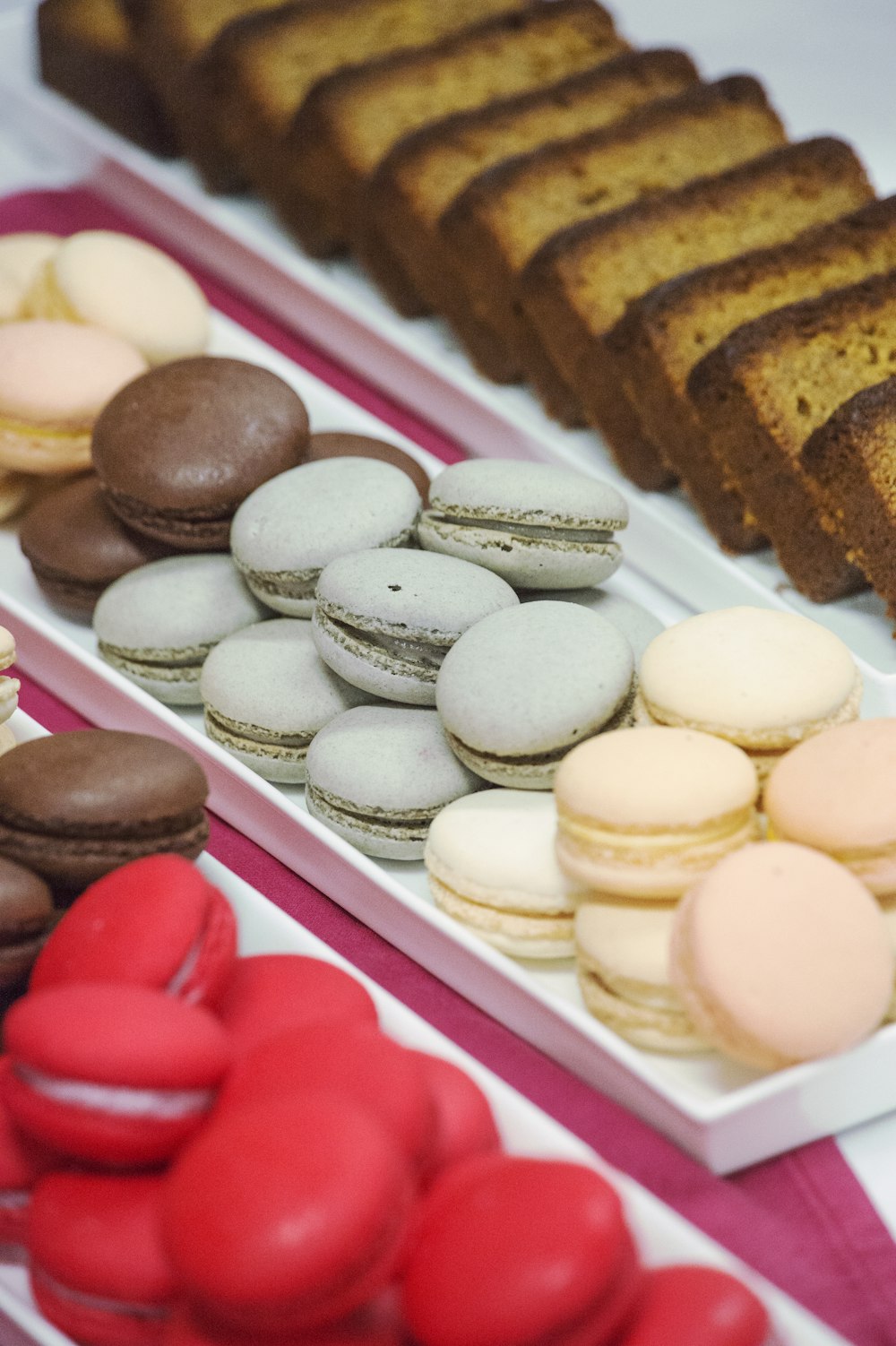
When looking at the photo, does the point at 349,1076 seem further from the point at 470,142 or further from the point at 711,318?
the point at 470,142

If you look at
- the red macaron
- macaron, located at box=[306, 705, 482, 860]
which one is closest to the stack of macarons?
macaron, located at box=[306, 705, 482, 860]

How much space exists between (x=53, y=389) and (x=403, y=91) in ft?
3.39

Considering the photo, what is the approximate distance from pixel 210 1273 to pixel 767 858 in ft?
2.17

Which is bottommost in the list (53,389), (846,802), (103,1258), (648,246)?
(103,1258)

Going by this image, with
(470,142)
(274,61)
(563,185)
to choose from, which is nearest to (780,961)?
(563,185)

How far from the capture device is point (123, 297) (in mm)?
2527

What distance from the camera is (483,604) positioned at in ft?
6.00

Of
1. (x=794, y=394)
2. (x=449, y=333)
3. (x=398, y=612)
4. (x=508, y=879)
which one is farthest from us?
(x=449, y=333)

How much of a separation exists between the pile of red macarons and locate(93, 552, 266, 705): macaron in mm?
704

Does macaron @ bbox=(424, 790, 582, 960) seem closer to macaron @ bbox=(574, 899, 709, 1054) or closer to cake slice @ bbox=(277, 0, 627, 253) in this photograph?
macaron @ bbox=(574, 899, 709, 1054)

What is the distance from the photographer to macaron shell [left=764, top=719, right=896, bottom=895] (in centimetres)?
153

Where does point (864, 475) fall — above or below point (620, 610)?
above

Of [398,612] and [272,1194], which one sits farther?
[398,612]

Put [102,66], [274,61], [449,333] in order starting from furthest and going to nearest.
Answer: [102,66]
[274,61]
[449,333]
